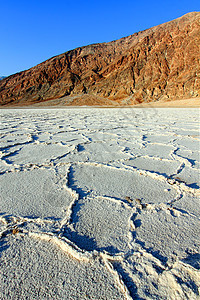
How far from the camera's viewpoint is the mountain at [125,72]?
32781 mm

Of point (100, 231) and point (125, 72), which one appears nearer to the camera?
point (100, 231)

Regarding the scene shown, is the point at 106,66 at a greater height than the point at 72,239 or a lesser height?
greater

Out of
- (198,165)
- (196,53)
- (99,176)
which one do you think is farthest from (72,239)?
(196,53)

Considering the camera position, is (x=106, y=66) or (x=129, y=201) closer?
(x=129, y=201)

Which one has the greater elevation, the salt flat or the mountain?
the mountain

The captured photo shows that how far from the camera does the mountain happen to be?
1291 inches

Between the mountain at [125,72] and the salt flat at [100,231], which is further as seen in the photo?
the mountain at [125,72]

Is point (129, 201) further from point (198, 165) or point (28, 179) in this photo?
point (198, 165)

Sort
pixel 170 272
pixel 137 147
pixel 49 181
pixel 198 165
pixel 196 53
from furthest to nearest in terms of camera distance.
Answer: pixel 196 53 < pixel 137 147 < pixel 198 165 < pixel 49 181 < pixel 170 272

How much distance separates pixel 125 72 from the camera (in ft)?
126

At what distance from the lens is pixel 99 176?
2.04m

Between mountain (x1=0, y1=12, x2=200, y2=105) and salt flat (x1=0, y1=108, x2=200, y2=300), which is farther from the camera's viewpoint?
mountain (x1=0, y1=12, x2=200, y2=105)

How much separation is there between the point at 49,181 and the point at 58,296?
1170mm

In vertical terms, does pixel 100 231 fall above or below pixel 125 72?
below
